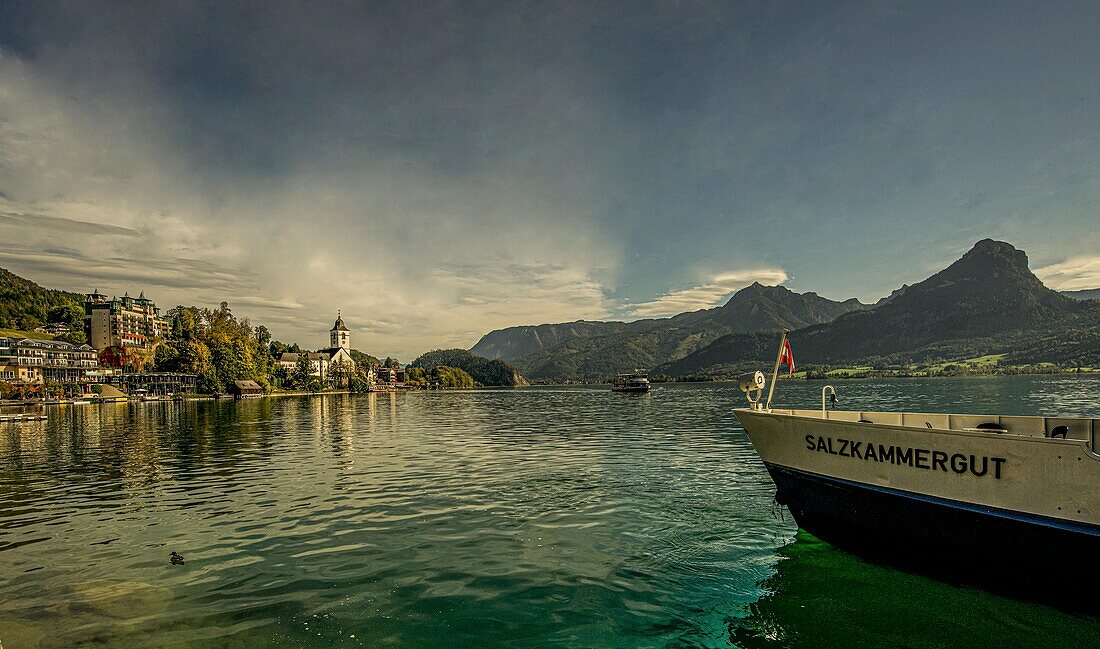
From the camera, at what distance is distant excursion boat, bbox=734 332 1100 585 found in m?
8.95

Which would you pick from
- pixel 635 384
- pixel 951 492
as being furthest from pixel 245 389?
pixel 951 492

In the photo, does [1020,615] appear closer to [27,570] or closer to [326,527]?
[326,527]

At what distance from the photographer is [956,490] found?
10.2 m

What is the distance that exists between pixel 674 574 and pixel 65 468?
33340 millimetres

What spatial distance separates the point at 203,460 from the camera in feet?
100

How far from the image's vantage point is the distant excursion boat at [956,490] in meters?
8.95

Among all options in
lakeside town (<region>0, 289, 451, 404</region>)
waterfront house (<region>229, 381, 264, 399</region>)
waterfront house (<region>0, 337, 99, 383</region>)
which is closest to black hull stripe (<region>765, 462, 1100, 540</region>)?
lakeside town (<region>0, 289, 451, 404</region>)

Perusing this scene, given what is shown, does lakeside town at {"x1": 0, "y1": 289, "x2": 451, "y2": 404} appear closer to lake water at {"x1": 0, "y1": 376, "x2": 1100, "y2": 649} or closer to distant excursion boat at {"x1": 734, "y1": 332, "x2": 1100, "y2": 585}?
lake water at {"x1": 0, "y1": 376, "x2": 1100, "y2": 649}

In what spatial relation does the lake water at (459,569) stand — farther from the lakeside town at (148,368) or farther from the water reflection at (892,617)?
the lakeside town at (148,368)

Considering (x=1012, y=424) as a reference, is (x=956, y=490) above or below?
below

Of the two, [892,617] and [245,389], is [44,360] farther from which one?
[892,617]

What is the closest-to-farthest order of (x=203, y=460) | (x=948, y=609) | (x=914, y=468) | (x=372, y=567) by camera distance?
(x=948, y=609), (x=914, y=468), (x=372, y=567), (x=203, y=460)

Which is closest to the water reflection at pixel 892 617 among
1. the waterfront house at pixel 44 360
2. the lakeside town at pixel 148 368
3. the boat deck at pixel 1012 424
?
the boat deck at pixel 1012 424

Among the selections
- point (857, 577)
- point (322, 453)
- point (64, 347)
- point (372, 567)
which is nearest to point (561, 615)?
point (372, 567)
